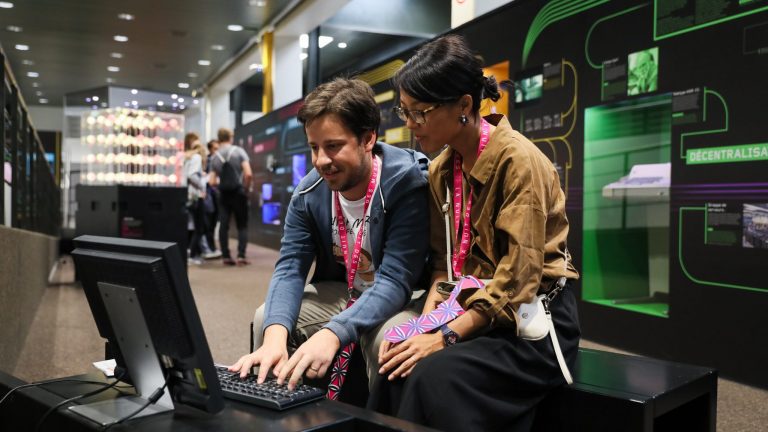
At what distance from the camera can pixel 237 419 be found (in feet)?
3.57

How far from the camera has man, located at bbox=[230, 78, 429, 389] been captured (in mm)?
1742

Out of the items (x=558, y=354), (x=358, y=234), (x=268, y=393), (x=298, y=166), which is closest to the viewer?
(x=268, y=393)

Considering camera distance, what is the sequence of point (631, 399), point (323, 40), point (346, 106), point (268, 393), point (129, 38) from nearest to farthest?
1. point (268, 393)
2. point (631, 399)
3. point (346, 106)
4. point (323, 40)
5. point (129, 38)

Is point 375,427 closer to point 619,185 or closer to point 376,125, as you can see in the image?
point 376,125

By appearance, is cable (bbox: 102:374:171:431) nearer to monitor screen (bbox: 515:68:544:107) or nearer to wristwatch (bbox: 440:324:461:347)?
wristwatch (bbox: 440:324:461:347)

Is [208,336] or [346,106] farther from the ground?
[346,106]

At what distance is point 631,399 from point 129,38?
13274 mm

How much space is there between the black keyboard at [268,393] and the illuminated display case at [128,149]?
5464 mm

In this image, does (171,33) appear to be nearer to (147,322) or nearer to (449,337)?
(449,337)

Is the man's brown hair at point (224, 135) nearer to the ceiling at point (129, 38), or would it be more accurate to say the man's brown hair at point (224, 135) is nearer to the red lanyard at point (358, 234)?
the ceiling at point (129, 38)

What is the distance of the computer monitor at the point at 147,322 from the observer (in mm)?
1012

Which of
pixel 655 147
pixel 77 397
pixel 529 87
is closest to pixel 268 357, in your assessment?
pixel 77 397

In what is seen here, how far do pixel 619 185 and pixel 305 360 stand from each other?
3.06m

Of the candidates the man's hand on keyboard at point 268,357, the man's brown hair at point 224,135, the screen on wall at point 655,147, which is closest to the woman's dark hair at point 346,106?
the man's hand on keyboard at point 268,357
